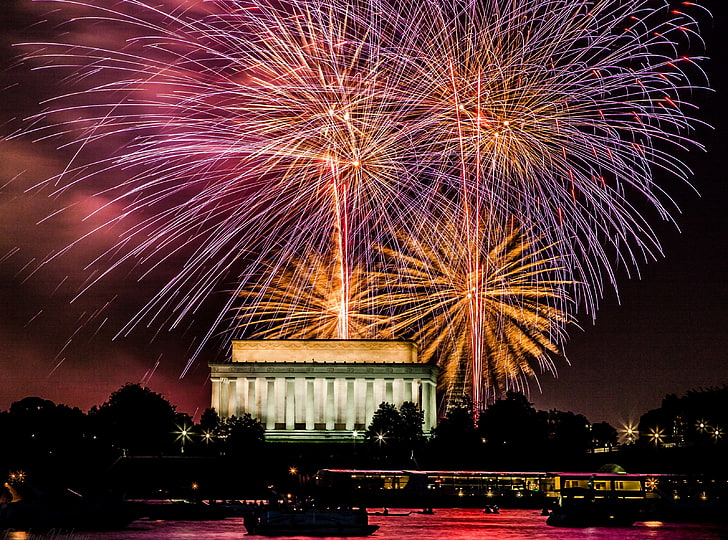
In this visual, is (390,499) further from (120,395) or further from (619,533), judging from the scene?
(120,395)

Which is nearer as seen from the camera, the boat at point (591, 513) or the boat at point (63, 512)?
the boat at point (63, 512)

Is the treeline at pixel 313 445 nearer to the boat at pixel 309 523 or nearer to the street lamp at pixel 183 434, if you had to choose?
the street lamp at pixel 183 434

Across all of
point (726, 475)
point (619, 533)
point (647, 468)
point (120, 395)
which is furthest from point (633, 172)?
point (120, 395)

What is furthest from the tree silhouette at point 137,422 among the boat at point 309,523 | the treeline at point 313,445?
the boat at point 309,523

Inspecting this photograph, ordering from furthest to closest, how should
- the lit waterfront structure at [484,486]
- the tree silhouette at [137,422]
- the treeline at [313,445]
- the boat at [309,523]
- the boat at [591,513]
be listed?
the tree silhouette at [137,422] < the treeline at [313,445] < the lit waterfront structure at [484,486] < the boat at [591,513] < the boat at [309,523]

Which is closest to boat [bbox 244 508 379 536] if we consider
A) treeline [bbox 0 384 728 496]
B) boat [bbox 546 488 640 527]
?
boat [bbox 546 488 640 527]

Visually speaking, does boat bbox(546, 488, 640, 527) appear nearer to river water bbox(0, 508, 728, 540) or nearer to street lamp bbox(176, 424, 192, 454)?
river water bbox(0, 508, 728, 540)

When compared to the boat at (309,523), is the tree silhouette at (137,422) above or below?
above
